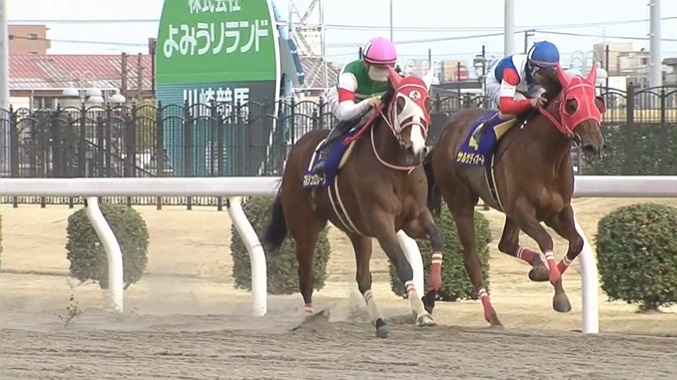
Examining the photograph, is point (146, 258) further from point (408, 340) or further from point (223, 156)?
point (223, 156)

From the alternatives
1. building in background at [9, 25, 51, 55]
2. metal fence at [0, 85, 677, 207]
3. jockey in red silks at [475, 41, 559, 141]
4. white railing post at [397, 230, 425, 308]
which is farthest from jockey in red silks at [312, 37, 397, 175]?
building in background at [9, 25, 51, 55]

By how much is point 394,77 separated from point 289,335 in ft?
5.38

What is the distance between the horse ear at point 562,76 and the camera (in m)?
7.00

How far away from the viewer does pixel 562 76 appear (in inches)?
279

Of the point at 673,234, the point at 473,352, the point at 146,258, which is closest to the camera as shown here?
the point at 473,352

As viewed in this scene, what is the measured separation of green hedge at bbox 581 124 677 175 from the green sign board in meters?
5.22

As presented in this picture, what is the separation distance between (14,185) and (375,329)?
4.04m

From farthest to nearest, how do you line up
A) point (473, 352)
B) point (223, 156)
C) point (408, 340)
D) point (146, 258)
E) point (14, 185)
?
1. point (223, 156)
2. point (146, 258)
3. point (14, 185)
4. point (408, 340)
5. point (473, 352)

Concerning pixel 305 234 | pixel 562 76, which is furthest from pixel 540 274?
pixel 305 234

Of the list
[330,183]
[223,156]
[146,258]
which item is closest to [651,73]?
[223,156]

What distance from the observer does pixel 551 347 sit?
20.9 feet

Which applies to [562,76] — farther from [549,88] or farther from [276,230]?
[276,230]

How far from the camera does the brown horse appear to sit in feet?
22.5

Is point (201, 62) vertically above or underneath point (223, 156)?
above
